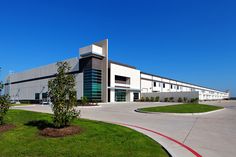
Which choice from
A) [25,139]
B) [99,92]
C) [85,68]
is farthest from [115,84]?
[25,139]

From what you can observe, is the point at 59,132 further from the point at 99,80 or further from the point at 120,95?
the point at 120,95

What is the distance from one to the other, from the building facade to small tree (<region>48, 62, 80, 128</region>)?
110 feet

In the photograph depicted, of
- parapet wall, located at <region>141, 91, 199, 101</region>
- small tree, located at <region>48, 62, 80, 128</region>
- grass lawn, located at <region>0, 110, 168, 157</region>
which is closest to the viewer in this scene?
grass lawn, located at <region>0, 110, 168, 157</region>

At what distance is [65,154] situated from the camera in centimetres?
577

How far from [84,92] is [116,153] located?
4261 centimetres

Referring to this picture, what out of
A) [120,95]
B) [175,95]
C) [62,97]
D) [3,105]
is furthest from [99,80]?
[62,97]

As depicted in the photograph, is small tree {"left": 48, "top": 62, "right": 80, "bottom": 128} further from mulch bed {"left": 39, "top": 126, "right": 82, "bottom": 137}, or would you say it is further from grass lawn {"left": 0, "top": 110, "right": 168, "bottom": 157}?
grass lawn {"left": 0, "top": 110, "right": 168, "bottom": 157}

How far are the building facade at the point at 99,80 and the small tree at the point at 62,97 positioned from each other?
33596 mm

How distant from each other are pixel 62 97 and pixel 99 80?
129 feet

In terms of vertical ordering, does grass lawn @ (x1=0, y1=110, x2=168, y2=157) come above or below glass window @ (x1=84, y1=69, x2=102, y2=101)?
below

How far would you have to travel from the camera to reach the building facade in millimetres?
47469

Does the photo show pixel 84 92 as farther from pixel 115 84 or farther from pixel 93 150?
pixel 93 150

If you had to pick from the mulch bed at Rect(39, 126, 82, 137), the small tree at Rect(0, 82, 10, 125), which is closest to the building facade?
the small tree at Rect(0, 82, 10, 125)

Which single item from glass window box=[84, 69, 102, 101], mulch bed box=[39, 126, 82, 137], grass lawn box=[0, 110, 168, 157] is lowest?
grass lawn box=[0, 110, 168, 157]
